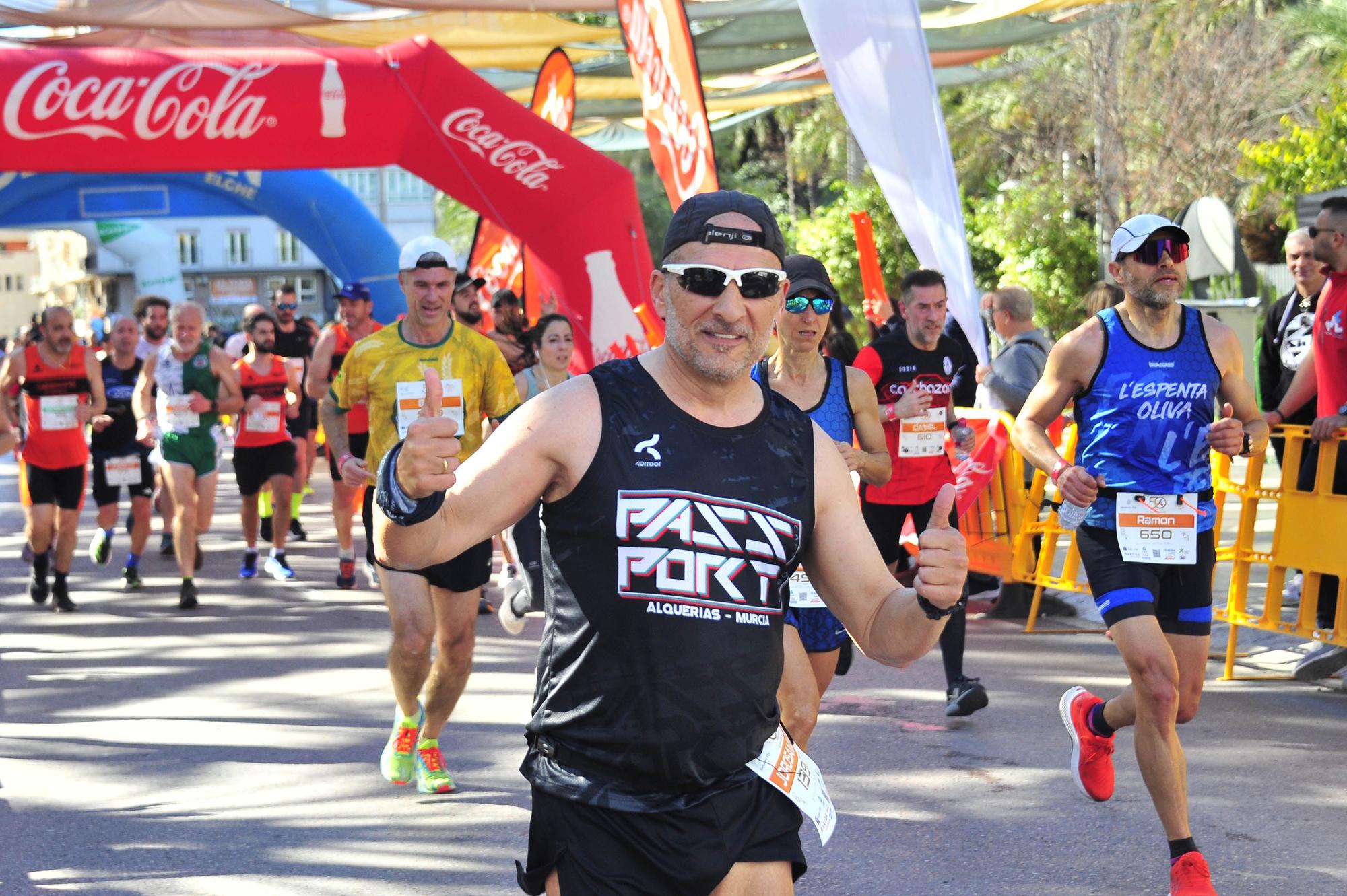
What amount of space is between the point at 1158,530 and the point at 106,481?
908cm

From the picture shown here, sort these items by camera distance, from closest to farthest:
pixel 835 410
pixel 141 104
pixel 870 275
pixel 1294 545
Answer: pixel 835 410 < pixel 1294 545 < pixel 141 104 < pixel 870 275

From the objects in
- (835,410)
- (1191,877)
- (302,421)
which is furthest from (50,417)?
(1191,877)

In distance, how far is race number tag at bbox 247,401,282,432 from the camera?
11898 mm

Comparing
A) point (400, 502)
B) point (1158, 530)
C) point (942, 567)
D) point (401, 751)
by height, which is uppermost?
point (400, 502)

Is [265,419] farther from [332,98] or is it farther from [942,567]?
[942,567]

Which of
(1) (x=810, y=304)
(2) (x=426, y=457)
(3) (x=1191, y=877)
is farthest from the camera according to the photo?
(1) (x=810, y=304)

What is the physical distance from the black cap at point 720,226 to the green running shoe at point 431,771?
3468 millimetres

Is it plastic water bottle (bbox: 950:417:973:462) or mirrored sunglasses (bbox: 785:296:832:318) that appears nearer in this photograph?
mirrored sunglasses (bbox: 785:296:832:318)

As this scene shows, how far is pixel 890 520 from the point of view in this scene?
7117 millimetres

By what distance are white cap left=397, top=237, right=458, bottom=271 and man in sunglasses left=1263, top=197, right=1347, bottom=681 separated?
156 inches

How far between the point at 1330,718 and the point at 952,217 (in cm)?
314

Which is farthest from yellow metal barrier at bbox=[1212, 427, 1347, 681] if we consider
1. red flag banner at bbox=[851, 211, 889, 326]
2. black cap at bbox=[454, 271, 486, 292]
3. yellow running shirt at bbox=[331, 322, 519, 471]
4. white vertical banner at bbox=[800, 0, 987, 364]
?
black cap at bbox=[454, 271, 486, 292]

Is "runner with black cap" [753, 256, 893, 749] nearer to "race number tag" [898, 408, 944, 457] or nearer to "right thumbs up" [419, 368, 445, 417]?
"race number tag" [898, 408, 944, 457]

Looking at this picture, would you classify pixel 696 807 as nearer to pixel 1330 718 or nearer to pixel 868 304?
pixel 1330 718
